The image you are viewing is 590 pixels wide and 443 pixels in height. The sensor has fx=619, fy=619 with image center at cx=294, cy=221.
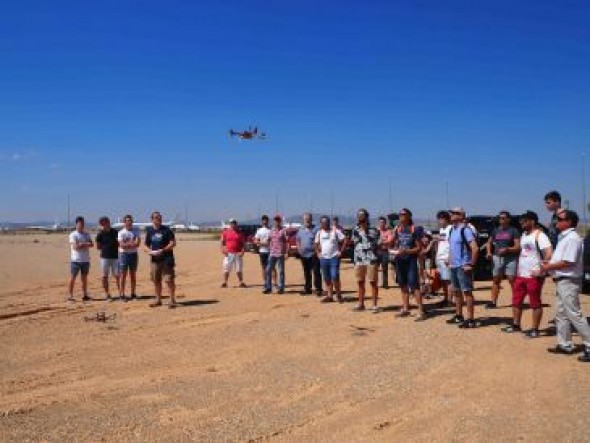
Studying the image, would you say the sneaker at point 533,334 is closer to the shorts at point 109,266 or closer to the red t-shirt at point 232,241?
the red t-shirt at point 232,241

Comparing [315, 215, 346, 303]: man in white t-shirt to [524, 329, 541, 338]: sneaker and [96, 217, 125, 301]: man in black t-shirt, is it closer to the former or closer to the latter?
[96, 217, 125, 301]: man in black t-shirt

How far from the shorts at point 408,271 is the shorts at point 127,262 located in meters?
6.01

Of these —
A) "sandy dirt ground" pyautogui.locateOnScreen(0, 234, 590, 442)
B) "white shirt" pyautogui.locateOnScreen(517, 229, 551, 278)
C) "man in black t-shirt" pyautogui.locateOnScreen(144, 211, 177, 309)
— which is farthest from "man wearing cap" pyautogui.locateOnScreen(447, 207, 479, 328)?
"man in black t-shirt" pyautogui.locateOnScreen(144, 211, 177, 309)

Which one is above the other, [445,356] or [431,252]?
[431,252]

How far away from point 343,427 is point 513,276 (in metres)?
6.72

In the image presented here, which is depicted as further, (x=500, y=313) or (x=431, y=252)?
(x=431, y=252)

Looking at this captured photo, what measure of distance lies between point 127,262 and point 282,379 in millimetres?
7489

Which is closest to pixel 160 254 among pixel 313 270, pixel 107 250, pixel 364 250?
pixel 107 250

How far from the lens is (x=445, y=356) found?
7828 mm

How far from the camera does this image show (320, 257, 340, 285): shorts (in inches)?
503

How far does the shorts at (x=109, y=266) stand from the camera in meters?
13.6

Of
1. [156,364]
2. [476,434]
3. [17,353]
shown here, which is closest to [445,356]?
A: [476,434]

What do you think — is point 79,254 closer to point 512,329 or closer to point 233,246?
point 233,246

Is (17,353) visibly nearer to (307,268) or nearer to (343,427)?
(343,427)
